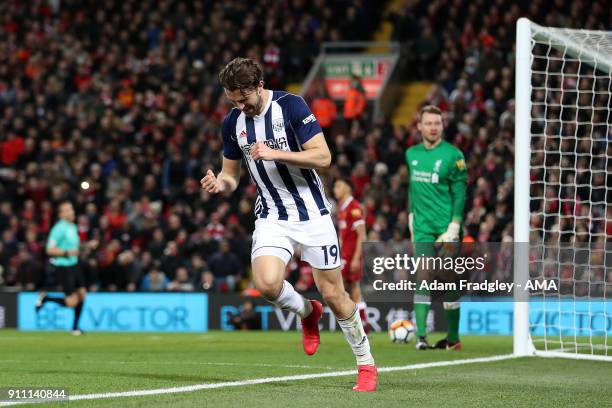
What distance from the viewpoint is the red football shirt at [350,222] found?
1395 centimetres

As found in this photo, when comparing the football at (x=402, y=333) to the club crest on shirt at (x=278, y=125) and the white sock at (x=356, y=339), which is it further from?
the club crest on shirt at (x=278, y=125)

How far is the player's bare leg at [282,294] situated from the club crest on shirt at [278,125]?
0.80 m

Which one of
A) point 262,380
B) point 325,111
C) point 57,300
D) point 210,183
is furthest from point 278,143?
point 325,111

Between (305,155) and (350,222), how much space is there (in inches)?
280

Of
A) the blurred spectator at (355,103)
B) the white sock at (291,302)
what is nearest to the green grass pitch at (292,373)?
the white sock at (291,302)

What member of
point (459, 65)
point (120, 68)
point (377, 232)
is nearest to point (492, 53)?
point (459, 65)

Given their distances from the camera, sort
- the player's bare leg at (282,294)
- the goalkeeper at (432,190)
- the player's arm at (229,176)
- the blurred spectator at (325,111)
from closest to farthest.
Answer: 1. the player's bare leg at (282,294)
2. the player's arm at (229,176)
3. the goalkeeper at (432,190)
4. the blurred spectator at (325,111)

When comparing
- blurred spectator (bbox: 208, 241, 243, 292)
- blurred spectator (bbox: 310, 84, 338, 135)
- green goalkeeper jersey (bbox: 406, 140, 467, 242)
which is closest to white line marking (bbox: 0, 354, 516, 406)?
green goalkeeper jersey (bbox: 406, 140, 467, 242)

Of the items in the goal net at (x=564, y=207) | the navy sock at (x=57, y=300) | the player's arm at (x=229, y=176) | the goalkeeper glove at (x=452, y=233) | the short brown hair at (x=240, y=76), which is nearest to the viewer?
the short brown hair at (x=240, y=76)

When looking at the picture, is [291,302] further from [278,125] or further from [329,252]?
[278,125]

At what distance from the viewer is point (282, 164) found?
726cm

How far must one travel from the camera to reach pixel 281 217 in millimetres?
7305

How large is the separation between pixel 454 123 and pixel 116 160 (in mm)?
6908

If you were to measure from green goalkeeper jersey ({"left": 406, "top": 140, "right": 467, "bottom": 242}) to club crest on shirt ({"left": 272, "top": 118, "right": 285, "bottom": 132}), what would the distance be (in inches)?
151
